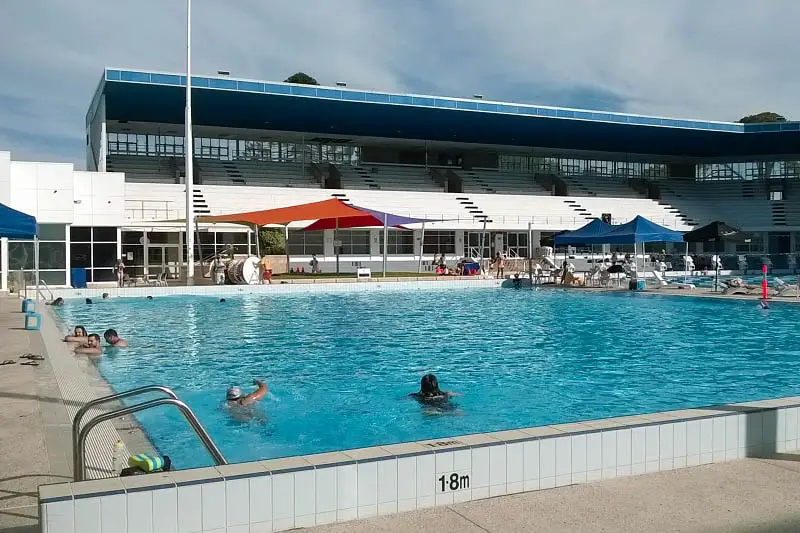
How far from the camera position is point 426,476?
12.3ft

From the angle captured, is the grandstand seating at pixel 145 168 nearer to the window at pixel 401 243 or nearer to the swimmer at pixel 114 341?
the window at pixel 401 243

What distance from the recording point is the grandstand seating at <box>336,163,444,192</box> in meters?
38.5

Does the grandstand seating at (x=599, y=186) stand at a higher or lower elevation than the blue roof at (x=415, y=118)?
lower

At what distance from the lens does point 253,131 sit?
122 feet

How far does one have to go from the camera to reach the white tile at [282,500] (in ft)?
11.3

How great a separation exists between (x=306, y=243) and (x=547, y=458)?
1200 inches

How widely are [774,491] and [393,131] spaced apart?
116 ft

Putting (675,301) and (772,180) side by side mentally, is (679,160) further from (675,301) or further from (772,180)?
(675,301)

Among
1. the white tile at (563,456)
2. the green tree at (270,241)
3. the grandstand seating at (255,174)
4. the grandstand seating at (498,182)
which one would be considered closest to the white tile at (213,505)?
the white tile at (563,456)

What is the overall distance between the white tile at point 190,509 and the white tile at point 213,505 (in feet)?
0.06

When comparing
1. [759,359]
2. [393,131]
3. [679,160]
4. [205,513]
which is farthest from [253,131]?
[205,513]

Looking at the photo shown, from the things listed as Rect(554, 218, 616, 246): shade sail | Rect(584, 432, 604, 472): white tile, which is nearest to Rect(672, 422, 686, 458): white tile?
Rect(584, 432, 604, 472): white tile

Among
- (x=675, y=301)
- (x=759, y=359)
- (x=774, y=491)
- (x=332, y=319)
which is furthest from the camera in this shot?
(x=675, y=301)

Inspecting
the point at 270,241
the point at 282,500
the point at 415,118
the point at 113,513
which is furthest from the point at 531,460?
the point at 415,118
